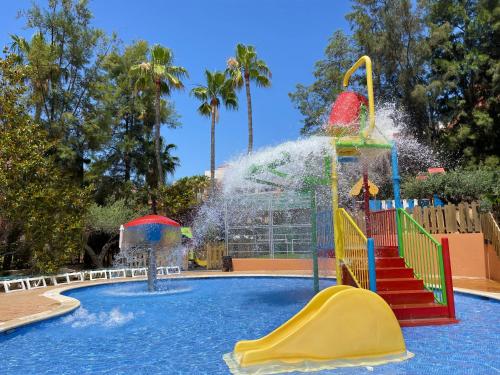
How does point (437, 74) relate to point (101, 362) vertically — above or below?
above

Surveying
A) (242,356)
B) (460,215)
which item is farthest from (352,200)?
(242,356)

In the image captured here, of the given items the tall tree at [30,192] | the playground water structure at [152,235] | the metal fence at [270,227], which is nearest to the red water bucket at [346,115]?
the playground water structure at [152,235]

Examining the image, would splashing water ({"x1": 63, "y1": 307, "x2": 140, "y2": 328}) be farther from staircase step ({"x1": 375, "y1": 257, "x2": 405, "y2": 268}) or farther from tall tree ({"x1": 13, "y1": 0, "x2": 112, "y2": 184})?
tall tree ({"x1": 13, "y1": 0, "x2": 112, "y2": 184})

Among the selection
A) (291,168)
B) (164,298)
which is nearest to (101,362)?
(291,168)

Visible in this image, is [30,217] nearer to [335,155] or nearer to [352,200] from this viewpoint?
[335,155]

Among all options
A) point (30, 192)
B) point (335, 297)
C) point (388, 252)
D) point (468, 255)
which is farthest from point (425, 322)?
point (30, 192)

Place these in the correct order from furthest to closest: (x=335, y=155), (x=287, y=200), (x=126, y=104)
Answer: (x=126, y=104), (x=287, y=200), (x=335, y=155)

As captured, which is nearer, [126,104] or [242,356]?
[242,356]

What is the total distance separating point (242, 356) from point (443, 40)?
2623 cm

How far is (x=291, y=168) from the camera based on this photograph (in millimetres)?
8914

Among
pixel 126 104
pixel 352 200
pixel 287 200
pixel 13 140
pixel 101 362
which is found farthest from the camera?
pixel 126 104

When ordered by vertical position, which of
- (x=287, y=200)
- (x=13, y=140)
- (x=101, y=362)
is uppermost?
(x=13, y=140)

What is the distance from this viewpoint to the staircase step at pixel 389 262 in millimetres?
8211

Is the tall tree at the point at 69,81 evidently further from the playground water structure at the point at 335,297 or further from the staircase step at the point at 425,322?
the staircase step at the point at 425,322
